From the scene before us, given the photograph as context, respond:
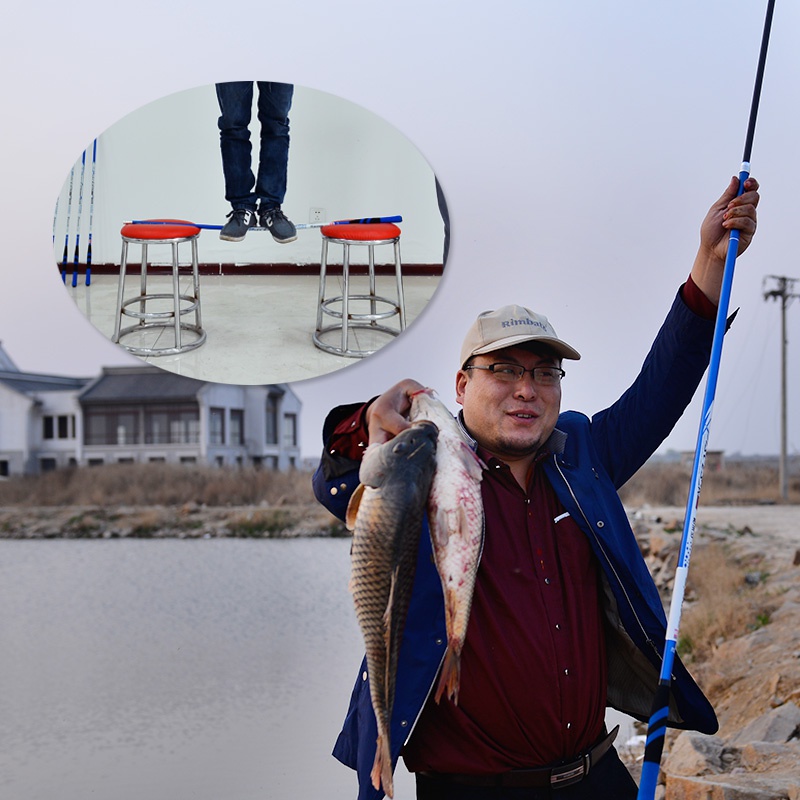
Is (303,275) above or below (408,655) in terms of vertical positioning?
above

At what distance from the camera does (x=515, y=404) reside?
1.57m

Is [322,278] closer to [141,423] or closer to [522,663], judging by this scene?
[522,663]

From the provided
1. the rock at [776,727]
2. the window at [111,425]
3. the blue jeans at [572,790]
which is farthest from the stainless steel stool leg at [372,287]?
the window at [111,425]

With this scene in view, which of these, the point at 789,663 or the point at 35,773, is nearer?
the point at 789,663

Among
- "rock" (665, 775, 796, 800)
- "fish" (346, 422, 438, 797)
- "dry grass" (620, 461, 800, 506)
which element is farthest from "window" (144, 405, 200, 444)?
"fish" (346, 422, 438, 797)

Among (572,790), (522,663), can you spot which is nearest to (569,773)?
(572,790)

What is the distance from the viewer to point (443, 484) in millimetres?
Result: 1154

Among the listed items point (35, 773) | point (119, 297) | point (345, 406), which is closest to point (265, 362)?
point (119, 297)

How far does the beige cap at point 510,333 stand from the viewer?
154 cm

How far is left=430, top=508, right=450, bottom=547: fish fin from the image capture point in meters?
1.16

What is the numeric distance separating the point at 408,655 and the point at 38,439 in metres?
15.2

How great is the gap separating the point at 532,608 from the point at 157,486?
18.0m

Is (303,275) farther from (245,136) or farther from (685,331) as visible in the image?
(685,331)

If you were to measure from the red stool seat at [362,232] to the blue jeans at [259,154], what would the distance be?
0.14 meters
